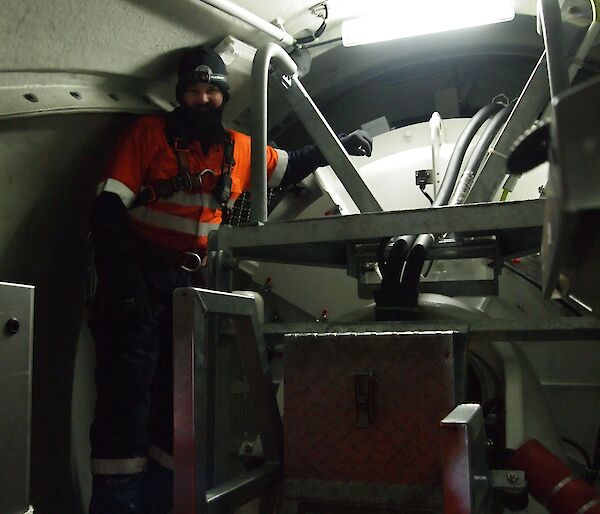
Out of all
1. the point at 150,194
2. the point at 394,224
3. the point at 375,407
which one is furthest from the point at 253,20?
the point at 375,407

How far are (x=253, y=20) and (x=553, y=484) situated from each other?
186cm

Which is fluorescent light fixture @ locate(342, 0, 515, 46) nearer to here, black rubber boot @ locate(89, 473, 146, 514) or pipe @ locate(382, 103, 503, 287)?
pipe @ locate(382, 103, 503, 287)

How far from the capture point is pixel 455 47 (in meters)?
3.16

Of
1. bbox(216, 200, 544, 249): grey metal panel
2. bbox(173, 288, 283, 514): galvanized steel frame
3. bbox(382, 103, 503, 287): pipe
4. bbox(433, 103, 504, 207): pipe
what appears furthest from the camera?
bbox(433, 103, 504, 207): pipe

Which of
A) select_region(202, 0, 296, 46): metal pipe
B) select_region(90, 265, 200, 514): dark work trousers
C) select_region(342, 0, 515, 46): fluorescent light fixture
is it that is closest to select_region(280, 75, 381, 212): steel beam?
select_region(202, 0, 296, 46): metal pipe

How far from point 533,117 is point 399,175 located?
82cm

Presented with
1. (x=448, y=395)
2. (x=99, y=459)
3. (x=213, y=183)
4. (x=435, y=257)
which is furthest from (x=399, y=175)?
(x=99, y=459)

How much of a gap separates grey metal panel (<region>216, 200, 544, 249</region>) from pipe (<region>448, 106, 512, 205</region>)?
624 mm

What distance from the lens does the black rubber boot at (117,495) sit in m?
2.22

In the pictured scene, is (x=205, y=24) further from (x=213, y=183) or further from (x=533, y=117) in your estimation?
(x=533, y=117)

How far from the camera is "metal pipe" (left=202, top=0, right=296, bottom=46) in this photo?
7.27ft

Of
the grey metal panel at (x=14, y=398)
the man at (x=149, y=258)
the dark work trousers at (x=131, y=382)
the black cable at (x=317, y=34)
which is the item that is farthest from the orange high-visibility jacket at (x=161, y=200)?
the grey metal panel at (x=14, y=398)

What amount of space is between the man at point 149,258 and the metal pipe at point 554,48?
1315 mm

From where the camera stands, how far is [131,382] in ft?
7.64
